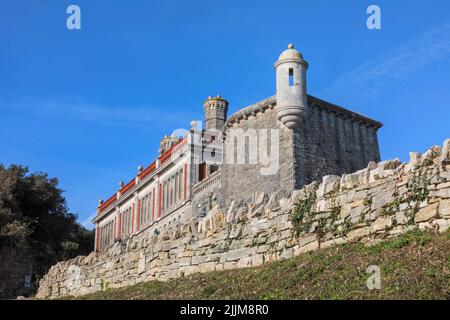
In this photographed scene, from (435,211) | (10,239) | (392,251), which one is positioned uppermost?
(10,239)

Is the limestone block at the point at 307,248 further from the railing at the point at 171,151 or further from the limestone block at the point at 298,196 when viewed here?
the railing at the point at 171,151

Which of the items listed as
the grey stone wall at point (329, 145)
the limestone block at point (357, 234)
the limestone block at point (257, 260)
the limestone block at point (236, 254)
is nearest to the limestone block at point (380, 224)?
the limestone block at point (357, 234)

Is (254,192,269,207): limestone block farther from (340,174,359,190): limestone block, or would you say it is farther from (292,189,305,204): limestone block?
(340,174,359,190): limestone block

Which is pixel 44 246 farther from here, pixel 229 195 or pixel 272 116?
pixel 272 116

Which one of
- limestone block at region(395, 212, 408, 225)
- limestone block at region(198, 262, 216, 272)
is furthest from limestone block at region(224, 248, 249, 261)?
limestone block at region(395, 212, 408, 225)

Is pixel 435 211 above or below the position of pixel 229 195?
below

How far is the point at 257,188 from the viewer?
2861 cm

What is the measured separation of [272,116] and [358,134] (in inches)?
201

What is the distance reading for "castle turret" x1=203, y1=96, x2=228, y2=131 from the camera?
1823 inches

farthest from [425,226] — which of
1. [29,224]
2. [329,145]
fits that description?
[29,224]

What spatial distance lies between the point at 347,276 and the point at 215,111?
3671 centimetres

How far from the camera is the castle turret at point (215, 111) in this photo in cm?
4631

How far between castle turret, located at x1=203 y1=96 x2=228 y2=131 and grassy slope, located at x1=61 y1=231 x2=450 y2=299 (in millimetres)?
31983
